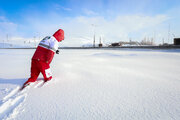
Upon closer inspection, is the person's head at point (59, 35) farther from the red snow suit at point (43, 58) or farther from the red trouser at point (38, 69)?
the red trouser at point (38, 69)

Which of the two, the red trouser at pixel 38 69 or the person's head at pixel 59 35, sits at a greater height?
the person's head at pixel 59 35

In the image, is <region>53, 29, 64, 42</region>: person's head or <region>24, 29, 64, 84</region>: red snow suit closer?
<region>24, 29, 64, 84</region>: red snow suit

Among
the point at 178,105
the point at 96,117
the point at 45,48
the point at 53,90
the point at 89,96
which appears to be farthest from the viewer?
the point at 45,48

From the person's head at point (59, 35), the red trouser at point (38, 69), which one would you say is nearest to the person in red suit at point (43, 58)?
the red trouser at point (38, 69)

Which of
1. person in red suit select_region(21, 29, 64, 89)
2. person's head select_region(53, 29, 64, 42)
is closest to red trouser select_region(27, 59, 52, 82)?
person in red suit select_region(21, 29, 64, 89)

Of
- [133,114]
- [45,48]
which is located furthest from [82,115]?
[45,48]

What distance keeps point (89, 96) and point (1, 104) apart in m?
1.04

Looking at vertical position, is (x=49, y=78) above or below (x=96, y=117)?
above

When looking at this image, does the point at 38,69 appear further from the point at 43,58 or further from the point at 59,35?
the point at 59,35

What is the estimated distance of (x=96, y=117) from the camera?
2.90 ft

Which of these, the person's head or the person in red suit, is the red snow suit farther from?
the person's head

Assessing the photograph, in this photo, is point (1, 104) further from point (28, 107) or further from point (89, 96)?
point (89, 96)

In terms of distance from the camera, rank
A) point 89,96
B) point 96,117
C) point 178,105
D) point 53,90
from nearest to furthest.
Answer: point 96,117
point 178,105
point 89,96
point 53,90

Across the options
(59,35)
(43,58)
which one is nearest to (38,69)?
(43,58)
